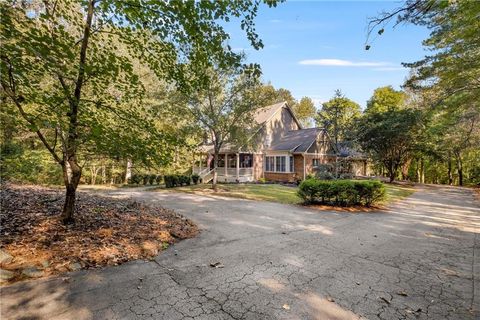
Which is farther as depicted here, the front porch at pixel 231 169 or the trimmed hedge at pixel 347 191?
the front porch at pixel 231 169

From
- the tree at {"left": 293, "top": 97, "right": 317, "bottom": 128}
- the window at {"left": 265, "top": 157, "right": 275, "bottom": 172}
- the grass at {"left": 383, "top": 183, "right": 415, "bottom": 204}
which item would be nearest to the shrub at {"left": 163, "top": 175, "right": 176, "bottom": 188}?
the window at {"left": 265, "top": 157, "right": 275, "bottom": 172}

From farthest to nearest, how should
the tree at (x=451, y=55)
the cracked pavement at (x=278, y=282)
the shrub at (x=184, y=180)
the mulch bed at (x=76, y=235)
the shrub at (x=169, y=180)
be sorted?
1. the shrub at (x=184, y=180)
2. the shrub at (x=169, y=180)
3. the tree at (x=451, y=55)
4. the mulch bed at (x=76, y=235)
5. the cracked pavement at (x=278, y=282)

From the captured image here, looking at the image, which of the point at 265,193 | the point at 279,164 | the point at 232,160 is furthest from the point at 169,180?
the point at 279,164

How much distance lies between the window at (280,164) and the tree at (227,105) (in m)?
8.36

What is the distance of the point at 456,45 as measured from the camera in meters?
9.49

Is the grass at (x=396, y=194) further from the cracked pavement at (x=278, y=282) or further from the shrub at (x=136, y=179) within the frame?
the shrub at (x=136, y=179)

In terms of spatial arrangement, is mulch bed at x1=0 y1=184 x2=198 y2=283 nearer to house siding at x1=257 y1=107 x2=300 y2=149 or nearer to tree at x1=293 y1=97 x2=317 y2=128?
house siding at x1=257 y1=107 x2=300 y2=149

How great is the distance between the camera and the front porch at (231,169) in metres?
24.9

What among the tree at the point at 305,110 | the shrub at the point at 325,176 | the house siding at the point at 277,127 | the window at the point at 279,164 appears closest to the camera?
the shrub at the point at 325,176

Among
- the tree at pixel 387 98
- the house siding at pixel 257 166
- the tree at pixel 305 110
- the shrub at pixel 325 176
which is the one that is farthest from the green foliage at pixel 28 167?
the tree at pixel 305 110

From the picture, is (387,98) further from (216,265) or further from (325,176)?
(216,265)

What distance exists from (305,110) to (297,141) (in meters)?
27.1

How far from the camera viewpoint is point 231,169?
25.4 m

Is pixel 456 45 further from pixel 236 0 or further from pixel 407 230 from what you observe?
pixel 236 0
